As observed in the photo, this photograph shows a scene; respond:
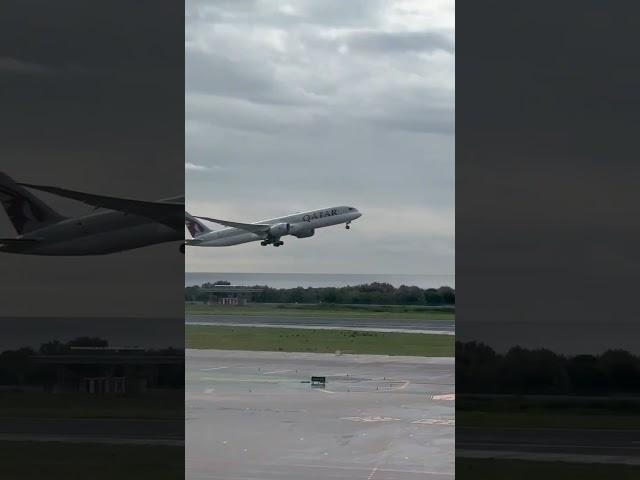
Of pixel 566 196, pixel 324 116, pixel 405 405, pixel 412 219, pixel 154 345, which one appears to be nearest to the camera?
pixel 566 196

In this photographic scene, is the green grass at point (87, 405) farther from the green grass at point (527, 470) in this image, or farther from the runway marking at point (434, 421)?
the runway marking at point (434, 421)

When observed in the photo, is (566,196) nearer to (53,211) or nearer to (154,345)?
(154,345)

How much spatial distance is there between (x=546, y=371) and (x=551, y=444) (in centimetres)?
310

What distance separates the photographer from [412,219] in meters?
38.6

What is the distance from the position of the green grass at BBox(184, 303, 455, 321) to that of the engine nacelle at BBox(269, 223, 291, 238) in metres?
10.4

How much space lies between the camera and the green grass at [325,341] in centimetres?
3145

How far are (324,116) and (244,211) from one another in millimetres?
5572

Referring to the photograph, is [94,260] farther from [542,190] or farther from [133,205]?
[542,190]

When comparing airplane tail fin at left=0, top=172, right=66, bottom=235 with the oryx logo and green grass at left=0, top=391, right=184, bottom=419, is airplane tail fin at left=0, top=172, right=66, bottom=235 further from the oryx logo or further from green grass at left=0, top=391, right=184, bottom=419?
the oryx logo

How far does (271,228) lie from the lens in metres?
32.1

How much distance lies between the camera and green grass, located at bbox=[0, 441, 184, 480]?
524 centimetres

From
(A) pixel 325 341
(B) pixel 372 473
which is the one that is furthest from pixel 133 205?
(A) pixel 325 341

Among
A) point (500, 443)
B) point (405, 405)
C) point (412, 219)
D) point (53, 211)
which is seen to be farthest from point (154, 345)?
point (412, 219)

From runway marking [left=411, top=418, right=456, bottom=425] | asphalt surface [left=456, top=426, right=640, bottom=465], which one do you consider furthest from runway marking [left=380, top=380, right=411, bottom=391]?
asphalt surface [left=456, top=426, right=640, bottom=465]
